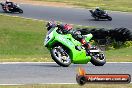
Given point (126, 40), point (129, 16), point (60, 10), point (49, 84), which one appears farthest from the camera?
point (60, 10)

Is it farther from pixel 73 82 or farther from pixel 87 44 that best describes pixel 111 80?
pixel 87 44

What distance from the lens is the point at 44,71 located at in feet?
42.0

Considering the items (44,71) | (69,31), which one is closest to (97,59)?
(69,31)

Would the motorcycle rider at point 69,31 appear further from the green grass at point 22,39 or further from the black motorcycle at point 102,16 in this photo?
the black motorcycle at point 102,16

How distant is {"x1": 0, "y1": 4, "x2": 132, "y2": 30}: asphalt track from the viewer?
3769cm

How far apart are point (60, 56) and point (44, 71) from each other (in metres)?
0.88

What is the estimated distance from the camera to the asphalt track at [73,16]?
3769 cm

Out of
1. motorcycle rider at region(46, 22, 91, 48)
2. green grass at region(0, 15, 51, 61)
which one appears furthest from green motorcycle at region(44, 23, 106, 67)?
green grass at region(0, 15, 51, 61)

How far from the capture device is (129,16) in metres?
42.6

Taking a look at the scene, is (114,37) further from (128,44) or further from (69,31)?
(69,31)

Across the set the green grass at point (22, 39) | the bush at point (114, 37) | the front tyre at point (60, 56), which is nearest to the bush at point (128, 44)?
the bush at point (114, 37)

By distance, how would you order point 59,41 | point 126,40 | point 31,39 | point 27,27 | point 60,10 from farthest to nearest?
point 60,10 < point 27,27 < point 31,39 < point 126,40 < point 59,41

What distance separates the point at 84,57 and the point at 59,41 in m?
0.84

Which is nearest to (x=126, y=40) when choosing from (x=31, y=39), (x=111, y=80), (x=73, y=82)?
(x=31, y=39)
